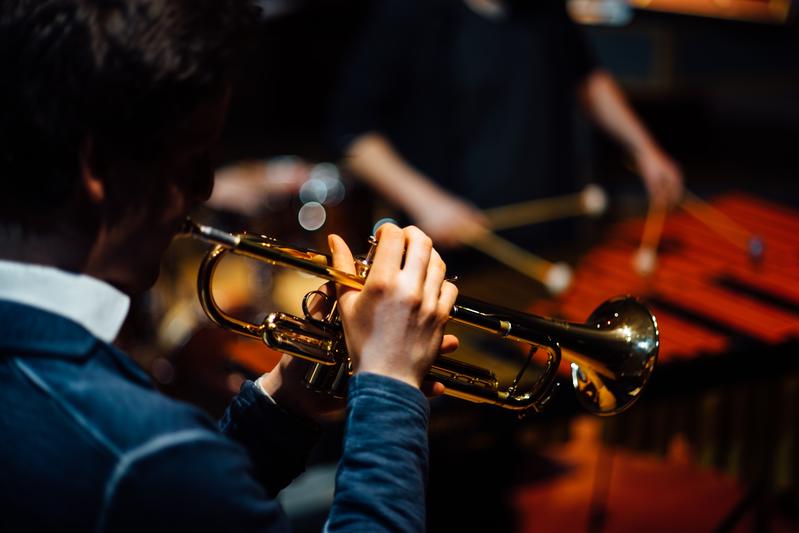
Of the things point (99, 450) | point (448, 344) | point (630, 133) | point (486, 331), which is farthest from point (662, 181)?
point (99, 450)

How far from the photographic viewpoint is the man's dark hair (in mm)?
876

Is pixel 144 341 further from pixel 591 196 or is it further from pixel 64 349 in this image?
pixel 64 349

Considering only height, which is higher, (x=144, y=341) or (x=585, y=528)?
(x=144, y=341)

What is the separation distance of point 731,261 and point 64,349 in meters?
2.37

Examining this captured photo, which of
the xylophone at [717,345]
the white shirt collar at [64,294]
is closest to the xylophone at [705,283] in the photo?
the xylophone at [717,345]

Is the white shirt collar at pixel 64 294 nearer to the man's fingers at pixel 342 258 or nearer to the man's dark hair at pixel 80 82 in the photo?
the man's dark hair at pixel 80 82

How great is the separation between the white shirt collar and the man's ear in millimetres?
89

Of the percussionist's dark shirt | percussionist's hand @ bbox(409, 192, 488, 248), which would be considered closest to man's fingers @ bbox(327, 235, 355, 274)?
percussionist's hand @ bbox(409, 192, 488, 248)

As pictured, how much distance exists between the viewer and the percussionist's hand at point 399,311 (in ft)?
3.61

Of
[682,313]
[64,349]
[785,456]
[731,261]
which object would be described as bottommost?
[64,349]

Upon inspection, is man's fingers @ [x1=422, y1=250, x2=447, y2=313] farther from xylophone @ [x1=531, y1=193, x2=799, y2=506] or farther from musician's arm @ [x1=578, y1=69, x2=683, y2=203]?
musician's arm @ [x1=578, y1=69, x2=683, y2=203]

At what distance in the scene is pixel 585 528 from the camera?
3299mm

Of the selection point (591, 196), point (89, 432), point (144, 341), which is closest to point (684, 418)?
point (591, 196)

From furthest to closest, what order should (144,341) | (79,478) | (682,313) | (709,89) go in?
1. (709,89)
2. (144,341)
3. (682,313)
4. (79,478)
